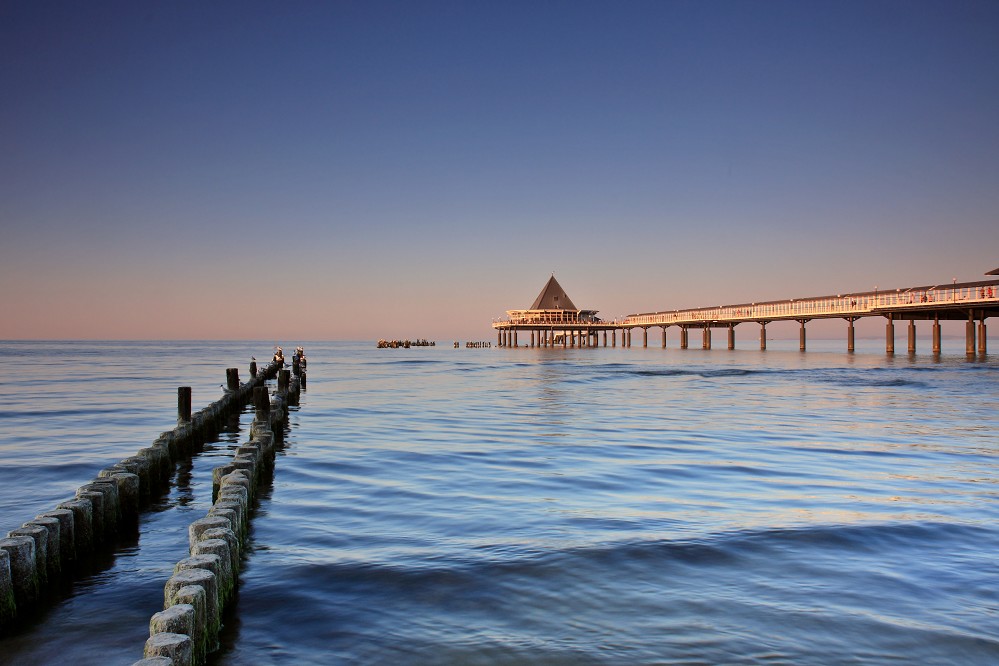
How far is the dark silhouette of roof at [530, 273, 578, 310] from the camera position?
12130 centimetres

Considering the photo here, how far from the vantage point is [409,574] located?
285 inches

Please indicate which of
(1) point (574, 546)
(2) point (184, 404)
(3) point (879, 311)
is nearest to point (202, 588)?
(1) point (574, 546)

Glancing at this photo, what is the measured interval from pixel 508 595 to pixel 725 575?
2.15 metres

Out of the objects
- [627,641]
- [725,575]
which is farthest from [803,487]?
[627,641]

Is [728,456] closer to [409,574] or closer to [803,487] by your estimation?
[803,487]

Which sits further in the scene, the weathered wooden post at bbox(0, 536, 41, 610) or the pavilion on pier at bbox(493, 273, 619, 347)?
the pavilion on pier at bbox(493, 273, 619, 347)

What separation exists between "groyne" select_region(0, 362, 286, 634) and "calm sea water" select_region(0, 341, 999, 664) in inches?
9.3

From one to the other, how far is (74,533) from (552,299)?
116m

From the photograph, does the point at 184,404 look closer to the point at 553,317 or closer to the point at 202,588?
the point at 202,588

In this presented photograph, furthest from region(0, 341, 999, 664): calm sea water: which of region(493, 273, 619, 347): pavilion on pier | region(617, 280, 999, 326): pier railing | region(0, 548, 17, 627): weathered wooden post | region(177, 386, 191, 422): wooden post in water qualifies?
region(493, 273, 619, 347): pavilion on pier

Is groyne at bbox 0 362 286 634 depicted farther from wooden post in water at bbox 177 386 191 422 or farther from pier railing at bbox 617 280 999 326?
pier railing at bbox 617 280 999 326

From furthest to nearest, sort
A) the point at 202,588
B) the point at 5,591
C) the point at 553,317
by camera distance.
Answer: the point at 553,317
the point at 5,591
the point at 202,588

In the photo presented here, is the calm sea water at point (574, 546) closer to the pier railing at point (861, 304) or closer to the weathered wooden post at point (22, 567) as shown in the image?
the weathered wooden post at point (22, 567)

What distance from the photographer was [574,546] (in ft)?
26.7
